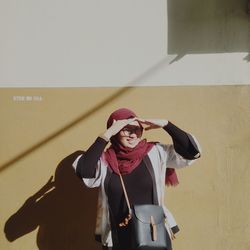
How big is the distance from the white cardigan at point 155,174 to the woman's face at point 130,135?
15cm

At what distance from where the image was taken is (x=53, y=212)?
4.15 m

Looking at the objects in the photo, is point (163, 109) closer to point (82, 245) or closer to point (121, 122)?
point (121, 122)

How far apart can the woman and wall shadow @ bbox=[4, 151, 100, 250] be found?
0.90 meters

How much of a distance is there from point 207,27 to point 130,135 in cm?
124

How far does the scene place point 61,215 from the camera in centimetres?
414

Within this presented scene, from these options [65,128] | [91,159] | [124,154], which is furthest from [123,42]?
[91,159]

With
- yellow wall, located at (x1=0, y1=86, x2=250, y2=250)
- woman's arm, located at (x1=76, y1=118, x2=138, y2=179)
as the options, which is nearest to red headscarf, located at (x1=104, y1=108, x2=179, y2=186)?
woman's arm, located at (x1=76, y1=118, x2=138, y2=179)

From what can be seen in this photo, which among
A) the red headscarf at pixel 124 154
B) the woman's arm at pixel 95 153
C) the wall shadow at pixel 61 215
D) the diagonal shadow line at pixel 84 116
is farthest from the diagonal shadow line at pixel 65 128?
the woman's arm at pixel 95 153

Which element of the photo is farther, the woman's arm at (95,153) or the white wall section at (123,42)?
the white wall section at (123,42)

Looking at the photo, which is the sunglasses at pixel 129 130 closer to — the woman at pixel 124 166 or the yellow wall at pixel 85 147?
the woman at pixel 124 166

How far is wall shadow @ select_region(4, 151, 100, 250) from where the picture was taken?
4.07 metres

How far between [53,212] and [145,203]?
1365 millimetres

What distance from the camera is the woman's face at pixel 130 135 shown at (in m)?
3.09

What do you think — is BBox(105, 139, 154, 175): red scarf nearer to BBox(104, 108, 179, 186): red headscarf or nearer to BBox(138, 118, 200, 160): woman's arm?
BBox(104, 108, 179, 186): red headscarf
